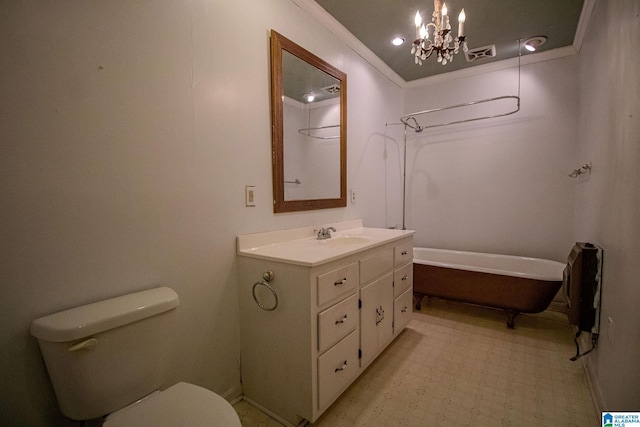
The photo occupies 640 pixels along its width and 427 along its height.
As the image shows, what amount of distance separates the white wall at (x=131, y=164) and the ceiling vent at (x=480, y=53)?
1.92 metres

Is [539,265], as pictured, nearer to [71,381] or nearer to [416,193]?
[416,193]

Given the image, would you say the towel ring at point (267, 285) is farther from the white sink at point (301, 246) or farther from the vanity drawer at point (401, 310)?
the vanity drawer at point (401, 310)

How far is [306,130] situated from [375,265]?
3.57ft

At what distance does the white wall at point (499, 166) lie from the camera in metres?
2.77

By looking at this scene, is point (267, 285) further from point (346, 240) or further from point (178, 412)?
point (346, 240)

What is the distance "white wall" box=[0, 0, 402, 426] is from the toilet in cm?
14

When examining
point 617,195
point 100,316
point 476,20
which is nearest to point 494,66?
point 476,20

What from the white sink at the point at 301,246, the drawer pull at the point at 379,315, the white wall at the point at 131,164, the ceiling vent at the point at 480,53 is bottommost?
the drawer pull at the point at 379,315

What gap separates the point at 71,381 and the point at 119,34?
4.23 feet

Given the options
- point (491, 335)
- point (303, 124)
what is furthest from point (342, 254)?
point (491, 335)

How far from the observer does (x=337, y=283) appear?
1.43 metres

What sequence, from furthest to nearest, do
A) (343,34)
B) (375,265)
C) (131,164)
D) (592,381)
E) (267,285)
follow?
(343,34), (375,265), (592,381), (267,285), (131,164)

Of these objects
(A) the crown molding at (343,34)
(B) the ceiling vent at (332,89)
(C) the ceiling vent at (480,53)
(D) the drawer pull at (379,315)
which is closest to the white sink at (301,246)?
(D) the drawer pull at (379,315)

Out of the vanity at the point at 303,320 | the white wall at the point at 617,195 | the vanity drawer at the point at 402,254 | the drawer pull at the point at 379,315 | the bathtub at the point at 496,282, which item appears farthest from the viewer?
the bathtub at the point at 496,282
